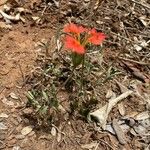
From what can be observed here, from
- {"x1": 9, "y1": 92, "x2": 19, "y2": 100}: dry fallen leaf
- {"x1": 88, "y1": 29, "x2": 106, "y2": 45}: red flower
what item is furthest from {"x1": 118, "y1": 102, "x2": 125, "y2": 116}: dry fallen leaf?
{"x1": 9, "y1": 92, "x2": 19, "y2": 100}: dry fallen leaf

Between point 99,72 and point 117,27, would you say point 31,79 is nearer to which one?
point 99,72

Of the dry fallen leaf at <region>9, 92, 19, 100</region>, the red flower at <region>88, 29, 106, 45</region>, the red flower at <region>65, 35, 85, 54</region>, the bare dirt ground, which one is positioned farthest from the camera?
the dry fallen leaf at <region>9, 92, 19, 100</region>

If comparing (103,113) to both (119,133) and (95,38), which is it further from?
(95,38)

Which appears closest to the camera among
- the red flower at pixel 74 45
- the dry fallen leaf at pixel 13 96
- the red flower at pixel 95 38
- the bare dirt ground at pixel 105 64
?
the red flower at pixel 74 45

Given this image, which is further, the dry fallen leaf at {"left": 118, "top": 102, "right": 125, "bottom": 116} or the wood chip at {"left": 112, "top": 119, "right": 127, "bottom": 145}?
the dry fallen leaf at {"left": 118, "top": 102, "right": 125, "bottom": 116}

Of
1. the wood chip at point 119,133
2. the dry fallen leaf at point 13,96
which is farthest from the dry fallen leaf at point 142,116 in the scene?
the dry fallen leaf at point 13,96

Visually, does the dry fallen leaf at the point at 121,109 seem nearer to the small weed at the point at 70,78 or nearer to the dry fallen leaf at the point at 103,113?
the dry fallen leaf at the point at 103,113

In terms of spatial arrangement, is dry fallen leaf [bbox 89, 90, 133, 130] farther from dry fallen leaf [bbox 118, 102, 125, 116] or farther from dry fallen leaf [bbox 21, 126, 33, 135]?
dry fallen leaf [bbox 21, 126, 33, 135]
